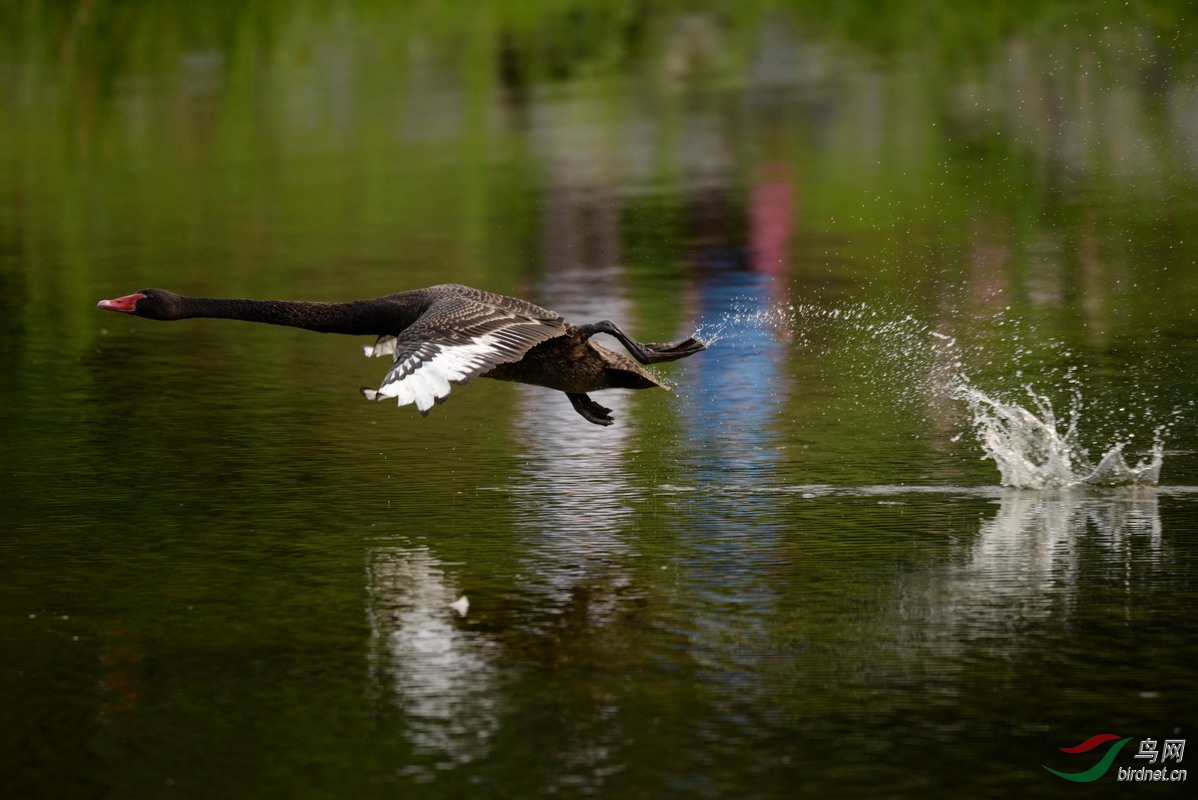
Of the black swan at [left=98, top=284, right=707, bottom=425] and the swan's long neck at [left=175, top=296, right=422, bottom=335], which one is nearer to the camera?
the black swan at [left=98, top=284, right=707, bottom=425]

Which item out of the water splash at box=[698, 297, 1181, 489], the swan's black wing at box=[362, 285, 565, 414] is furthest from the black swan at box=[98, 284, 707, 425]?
the water splash at box=[698, 297, 1181, 489]

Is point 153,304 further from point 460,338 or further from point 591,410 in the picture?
point 460,338

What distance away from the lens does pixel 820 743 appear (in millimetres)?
6418

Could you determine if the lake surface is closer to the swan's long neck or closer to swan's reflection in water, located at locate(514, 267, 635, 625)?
swan's reflection in water, located at locate(514, 267, 635, 625)

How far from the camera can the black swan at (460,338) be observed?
8.64 m

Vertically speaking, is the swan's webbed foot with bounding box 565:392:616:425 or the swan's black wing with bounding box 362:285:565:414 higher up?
the swan's black wing with bounding box 362:285:565:414

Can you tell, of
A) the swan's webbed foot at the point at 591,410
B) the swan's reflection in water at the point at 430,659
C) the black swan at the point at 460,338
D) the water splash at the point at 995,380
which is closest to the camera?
the swan's reflection in water at the point at 430,659

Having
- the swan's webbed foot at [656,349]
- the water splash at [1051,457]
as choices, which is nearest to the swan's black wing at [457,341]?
the swan's webbed foot at [656,349]

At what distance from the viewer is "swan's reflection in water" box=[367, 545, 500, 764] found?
6.53 meters

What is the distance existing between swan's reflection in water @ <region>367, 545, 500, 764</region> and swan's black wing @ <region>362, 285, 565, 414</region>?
0.74m

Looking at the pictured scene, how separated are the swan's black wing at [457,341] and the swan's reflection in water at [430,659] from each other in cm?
74

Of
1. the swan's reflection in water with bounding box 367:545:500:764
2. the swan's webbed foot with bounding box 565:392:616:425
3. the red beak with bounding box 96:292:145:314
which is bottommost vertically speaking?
the swan's reflection in water with bounding box 367:545:500:764

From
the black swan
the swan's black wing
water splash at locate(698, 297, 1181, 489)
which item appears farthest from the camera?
water splash at locate(698, 297, 1181, 489)

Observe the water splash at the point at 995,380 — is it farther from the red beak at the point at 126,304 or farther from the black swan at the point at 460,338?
the red beak at the point at 126,304
